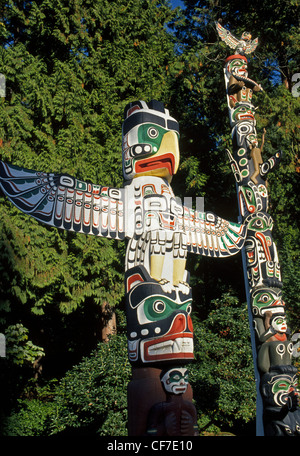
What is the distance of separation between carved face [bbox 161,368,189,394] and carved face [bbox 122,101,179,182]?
221cm

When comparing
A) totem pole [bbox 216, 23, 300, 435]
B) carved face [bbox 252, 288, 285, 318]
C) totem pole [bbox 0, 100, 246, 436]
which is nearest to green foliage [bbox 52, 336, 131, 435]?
totem pole [bbox 216, 23, 300, 435]

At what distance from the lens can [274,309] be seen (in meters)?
5.64

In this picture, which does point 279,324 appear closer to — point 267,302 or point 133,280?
point 267,302

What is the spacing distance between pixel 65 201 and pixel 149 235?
0.94 meters

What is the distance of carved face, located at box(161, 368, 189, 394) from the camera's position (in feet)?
12.0

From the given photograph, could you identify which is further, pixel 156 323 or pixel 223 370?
pixel 223 370

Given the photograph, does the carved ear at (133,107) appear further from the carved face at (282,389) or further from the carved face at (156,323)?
the carved face at (282,389)

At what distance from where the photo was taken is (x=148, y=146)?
4.78 meters

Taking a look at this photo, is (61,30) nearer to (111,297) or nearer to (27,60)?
(27,60)

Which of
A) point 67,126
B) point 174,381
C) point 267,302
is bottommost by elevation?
point 174,381

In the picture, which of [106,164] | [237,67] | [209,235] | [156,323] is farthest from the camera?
[106,164]

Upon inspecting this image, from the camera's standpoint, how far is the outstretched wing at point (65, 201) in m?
4.15

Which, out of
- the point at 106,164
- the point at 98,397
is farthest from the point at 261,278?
the point at 106,164

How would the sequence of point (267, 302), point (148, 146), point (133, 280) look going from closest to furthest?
point (133, 280) → point (148, 146) → point (267, 302)
